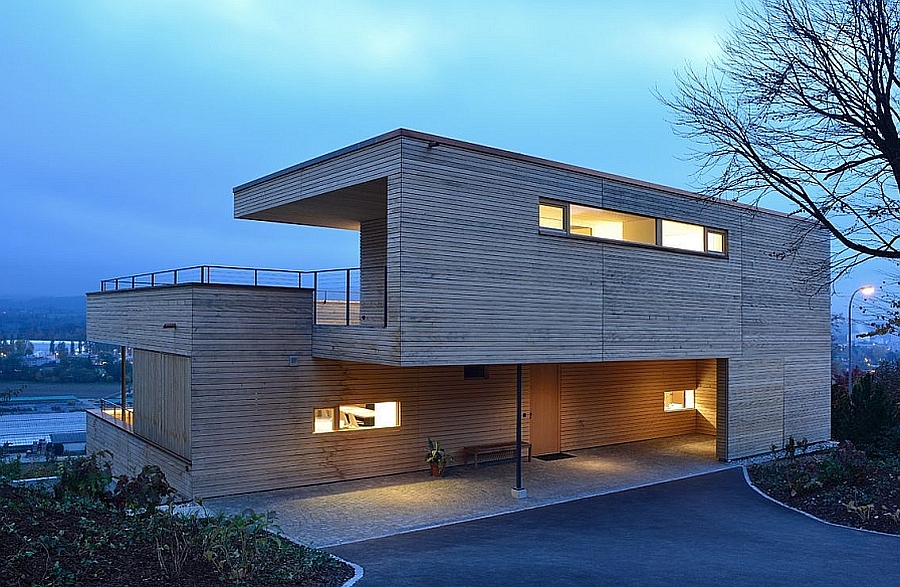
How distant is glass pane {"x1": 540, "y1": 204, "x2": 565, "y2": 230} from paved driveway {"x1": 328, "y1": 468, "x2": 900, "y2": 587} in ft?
15.5

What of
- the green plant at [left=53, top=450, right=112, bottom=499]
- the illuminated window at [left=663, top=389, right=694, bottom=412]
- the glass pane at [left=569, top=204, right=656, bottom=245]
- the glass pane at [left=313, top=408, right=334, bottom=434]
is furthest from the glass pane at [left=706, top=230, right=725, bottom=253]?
the green plant at [left=53, top=450, right=112, bottom=499]

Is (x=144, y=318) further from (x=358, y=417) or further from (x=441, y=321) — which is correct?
(x=441, y=321)

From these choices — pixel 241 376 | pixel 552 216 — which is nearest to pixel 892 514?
pixel 552 216

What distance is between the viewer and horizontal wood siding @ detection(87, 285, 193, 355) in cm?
1189

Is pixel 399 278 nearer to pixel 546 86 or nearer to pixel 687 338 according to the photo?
pixel 687 338

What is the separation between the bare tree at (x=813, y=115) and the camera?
9.83m

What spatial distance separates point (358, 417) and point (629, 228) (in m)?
6.49

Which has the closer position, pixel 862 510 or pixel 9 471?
pixel 9 471

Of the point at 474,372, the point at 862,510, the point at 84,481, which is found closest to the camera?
the point at 84,481

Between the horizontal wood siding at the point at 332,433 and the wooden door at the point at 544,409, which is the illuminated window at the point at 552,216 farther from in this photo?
the wooden door at the point at 544,409

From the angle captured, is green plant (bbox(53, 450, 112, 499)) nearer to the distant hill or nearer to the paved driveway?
the paved driveway

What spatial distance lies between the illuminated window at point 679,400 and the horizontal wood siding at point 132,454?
12156 millimetres

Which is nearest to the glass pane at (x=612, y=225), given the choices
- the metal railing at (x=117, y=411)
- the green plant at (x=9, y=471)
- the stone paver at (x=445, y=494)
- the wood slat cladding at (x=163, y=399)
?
the stone paver at (x=445, y=494)

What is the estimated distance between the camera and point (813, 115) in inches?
409
